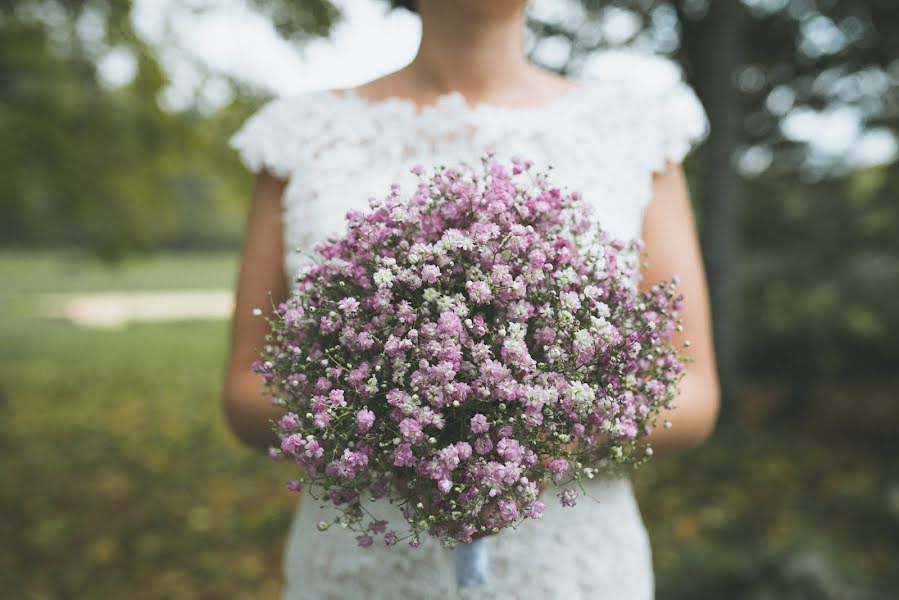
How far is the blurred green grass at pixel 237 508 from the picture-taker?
449 cm

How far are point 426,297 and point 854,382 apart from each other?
9042 mm

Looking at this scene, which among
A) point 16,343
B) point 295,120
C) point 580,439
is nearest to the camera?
point 580,439

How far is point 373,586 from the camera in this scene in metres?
2.05

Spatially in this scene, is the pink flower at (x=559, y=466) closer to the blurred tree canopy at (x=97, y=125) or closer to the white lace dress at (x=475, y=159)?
the white lace dress at (x=475, y=159)

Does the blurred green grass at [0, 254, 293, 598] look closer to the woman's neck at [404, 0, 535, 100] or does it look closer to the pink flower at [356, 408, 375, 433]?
the woman's neck at [404, 0, 535, 100]

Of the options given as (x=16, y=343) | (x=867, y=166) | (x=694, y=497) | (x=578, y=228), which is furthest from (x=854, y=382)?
(x=16, y=343)

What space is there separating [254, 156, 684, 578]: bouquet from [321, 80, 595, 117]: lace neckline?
2.36ft

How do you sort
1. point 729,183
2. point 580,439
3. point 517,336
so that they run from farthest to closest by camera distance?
point 729,183, point 580,439, point 517,336

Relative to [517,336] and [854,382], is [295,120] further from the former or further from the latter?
[854,382]

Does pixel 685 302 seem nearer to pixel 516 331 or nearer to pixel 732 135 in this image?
pixel 516 331

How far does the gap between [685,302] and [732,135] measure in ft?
20.8

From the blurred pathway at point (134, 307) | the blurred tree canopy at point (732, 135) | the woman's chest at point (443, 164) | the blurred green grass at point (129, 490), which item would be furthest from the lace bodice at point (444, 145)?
the blurred pathway at point (134, 307)

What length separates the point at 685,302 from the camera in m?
2.05

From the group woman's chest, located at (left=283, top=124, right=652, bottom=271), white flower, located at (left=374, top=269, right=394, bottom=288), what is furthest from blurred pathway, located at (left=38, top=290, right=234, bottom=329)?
white flower, located at (left=374, top=269, right=394, bottom=288)
